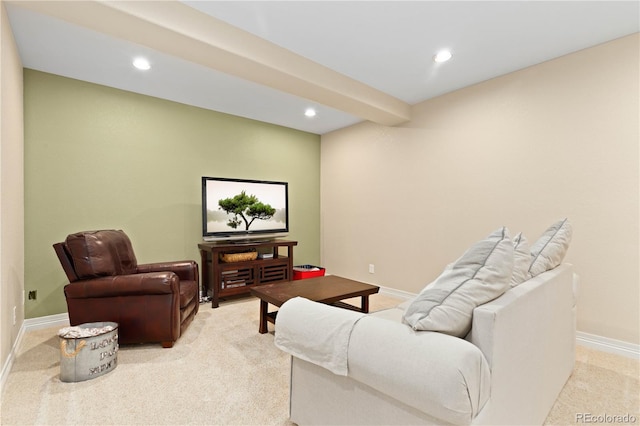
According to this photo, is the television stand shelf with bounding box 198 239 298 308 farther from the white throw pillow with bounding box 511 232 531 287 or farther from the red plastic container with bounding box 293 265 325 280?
the white throw pillow with bounding box 511 232 531 287

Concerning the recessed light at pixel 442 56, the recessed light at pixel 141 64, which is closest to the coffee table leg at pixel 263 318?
the recessed light at pixel 141 64

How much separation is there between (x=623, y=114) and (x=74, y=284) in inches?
179

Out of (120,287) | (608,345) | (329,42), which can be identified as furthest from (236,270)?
(608,345)

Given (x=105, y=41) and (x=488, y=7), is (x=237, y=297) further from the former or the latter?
(x=488, y=7)

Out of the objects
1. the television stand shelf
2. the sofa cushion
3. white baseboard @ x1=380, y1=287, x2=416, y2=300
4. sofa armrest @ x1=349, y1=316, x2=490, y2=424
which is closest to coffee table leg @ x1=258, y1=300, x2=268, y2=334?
the television stand shelf

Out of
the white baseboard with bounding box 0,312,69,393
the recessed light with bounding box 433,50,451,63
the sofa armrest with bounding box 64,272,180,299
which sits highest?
the recessed light with bounding box 433,50,451,63

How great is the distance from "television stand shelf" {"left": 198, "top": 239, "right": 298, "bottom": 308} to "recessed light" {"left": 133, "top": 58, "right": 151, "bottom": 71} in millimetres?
1960

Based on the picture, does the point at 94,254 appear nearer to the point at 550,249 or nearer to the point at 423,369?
the point at 423,369

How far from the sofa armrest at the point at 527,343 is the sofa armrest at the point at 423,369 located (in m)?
0.11

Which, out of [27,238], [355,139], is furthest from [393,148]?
[27,238]

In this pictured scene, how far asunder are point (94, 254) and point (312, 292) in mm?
1808

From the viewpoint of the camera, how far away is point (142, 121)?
12.1 ft

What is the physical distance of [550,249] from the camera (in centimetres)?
185

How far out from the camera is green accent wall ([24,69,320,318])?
10.1 feet
